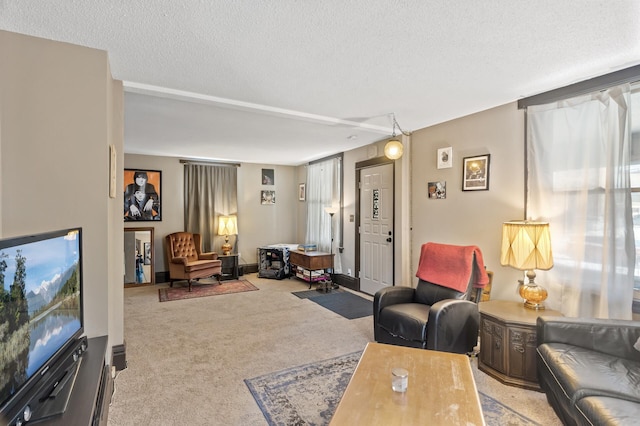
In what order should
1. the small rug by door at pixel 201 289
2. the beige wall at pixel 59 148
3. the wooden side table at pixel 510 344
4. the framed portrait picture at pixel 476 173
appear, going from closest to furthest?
the beige wall at pixel 59 148
the wooden side table at pixel 510 344
the framed portrait picture at pixel 476 173
the small rug by door at pixel 201 289

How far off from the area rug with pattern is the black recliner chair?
3.56ft

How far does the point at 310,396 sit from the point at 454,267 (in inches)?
68.2

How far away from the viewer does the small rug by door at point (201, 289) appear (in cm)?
519

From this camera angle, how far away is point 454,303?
271 cm

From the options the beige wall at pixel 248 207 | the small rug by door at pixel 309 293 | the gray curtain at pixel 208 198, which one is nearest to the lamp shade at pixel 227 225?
the gray curtain at pixel 208 198

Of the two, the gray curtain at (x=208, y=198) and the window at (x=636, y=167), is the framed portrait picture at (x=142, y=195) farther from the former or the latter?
the window at (x=636, y=167)

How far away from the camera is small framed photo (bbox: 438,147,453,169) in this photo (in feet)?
12.7

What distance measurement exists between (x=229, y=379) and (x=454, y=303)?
6.30ft

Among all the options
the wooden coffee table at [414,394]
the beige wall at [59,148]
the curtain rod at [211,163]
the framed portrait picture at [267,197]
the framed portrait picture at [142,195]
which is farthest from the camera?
the framed portrait picture at [267,197]

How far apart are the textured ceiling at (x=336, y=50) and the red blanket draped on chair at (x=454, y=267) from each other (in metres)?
1.48

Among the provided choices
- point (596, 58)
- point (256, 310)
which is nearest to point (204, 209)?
point (256, 310)

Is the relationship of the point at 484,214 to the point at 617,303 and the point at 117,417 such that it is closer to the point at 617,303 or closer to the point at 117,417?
the point at 617,303

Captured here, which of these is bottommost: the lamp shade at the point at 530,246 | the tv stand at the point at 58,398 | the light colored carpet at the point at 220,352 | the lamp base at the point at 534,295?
the light colored carpet at the point at 220,352

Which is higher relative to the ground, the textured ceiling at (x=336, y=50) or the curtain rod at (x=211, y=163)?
the textured ceiling at (x=336, y=50)
